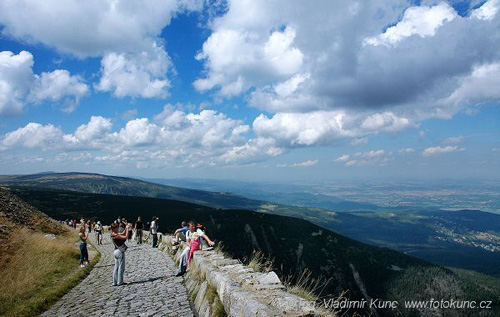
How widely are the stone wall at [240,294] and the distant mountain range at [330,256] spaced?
115 metres

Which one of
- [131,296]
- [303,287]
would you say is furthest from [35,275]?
[303,287]

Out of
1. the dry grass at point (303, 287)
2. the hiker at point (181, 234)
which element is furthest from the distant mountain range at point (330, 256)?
the dry grass at point (303, 287)

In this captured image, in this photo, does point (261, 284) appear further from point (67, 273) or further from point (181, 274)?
point (67, 273)

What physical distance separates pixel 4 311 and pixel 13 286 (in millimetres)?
2376

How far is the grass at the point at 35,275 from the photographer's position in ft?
32.3

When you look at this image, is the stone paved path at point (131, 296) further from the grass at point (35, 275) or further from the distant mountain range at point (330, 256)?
the distant mountain range at point (330, 256)

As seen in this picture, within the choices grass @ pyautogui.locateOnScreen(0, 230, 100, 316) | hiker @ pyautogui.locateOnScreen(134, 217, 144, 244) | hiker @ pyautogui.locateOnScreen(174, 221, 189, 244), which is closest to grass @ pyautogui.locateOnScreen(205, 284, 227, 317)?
grass @ pyautogui.locateOnScreen(0, 230, 100, 316)

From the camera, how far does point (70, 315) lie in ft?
28.6

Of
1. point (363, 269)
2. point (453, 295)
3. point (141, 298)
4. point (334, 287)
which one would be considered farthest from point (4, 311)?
point (453, 295)

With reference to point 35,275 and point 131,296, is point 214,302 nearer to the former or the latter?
point 131,296

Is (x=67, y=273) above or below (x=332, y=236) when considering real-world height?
above

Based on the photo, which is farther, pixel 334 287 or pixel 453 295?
pixel 453 295

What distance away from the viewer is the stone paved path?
8.68 meters

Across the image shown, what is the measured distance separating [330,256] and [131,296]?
14163cm
